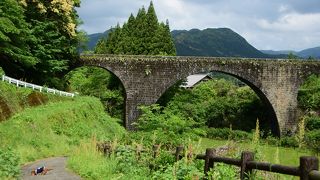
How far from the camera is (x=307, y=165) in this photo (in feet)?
19.0

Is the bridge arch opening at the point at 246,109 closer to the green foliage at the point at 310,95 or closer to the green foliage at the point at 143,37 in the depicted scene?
the green foliage at the point at 310,95

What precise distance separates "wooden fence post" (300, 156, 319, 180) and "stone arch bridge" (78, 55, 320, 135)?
3268 cm

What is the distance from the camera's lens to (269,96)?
41.1 meters

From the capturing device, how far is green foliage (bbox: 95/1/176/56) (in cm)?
6144

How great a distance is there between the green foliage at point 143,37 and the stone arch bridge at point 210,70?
66.3 feet

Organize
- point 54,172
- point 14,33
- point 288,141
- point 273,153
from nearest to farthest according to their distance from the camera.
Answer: point 54,172
point 14,33
point 273,153
point 288,141

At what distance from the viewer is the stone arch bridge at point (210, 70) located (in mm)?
38938

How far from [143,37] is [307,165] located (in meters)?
56.9

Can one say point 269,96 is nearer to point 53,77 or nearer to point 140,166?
point 53,77

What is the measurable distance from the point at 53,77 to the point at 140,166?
962 inches

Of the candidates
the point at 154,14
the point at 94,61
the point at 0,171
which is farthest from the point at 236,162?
the point at 154,14

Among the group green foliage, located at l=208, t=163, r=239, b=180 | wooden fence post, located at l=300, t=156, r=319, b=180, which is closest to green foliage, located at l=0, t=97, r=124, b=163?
green foliage, located at l=208, t=163, r=239, b=180

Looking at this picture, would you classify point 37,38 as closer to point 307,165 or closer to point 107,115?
point 107,115

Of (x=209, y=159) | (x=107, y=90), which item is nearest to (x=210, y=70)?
(x=107, y=90)
